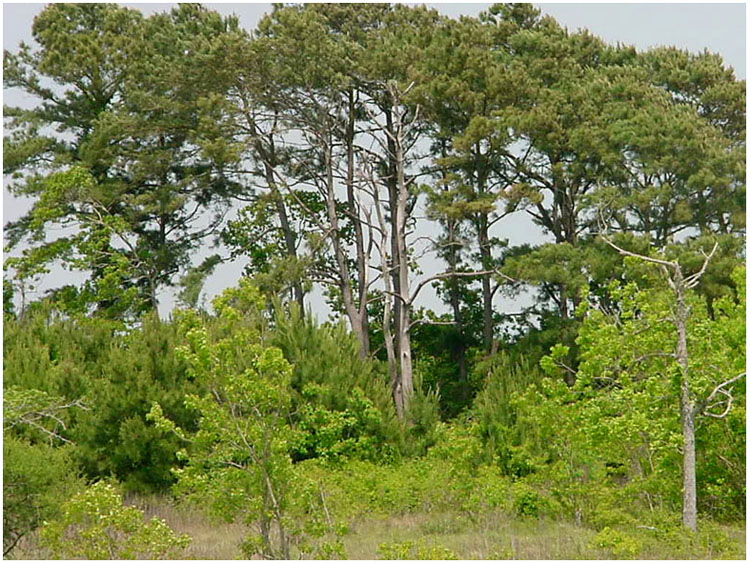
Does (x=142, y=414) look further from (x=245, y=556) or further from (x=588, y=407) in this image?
(x=588, y=407)

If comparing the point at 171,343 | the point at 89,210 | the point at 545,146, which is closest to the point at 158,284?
the point at 89,210

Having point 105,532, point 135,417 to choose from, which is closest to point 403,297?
point 135,417

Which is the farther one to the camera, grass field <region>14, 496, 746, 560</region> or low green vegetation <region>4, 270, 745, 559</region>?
grass field <region>14, 496, 746, 560</region>

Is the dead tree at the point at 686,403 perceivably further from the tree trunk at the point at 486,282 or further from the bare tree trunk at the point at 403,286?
the tree trunk at the point at 486,282

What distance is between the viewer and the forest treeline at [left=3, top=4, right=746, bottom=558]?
18203mm

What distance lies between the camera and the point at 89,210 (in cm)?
2730

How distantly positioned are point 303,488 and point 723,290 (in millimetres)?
13810

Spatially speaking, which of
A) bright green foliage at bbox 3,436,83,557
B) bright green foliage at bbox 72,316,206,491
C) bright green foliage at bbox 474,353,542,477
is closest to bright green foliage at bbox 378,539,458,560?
bright green foliage at bbox 474,353,542,477

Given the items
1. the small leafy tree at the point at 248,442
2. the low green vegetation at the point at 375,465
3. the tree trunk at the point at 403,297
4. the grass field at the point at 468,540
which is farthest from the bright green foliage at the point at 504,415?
the small leafy tree at the point at 248,442

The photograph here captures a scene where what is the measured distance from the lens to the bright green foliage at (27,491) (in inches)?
478

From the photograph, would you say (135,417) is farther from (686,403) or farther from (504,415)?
(686,403)

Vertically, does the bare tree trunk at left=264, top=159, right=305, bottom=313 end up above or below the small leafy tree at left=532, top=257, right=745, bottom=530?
above

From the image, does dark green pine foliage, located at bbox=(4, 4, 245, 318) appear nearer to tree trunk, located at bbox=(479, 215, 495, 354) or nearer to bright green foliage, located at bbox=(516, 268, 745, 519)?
tree trunk, located at bbox=(479, 215, 495, 354)

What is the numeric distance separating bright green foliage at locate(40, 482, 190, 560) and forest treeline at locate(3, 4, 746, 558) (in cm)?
248
